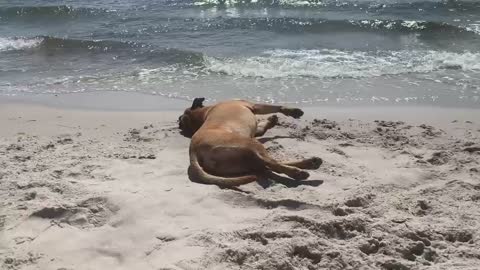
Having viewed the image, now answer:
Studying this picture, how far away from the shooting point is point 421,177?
15.3 ft

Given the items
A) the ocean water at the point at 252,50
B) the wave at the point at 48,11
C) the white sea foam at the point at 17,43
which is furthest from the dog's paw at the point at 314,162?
the wave at the point at 48,11

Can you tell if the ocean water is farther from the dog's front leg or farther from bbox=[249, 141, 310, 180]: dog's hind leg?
bbox=[249, 141, 310, 180]: dog's hind leg

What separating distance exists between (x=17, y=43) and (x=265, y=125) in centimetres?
787

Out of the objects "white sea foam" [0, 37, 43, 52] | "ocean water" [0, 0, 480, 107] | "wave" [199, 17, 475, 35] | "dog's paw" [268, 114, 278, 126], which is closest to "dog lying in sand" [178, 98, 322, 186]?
"dog's paw" [268, 114, 278, 126]

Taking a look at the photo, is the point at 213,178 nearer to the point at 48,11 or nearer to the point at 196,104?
the point at 196,104

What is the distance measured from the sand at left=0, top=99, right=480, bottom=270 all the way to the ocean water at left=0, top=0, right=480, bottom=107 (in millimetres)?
1698

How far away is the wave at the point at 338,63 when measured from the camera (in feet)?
27.8

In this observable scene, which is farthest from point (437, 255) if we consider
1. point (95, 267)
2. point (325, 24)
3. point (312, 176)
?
point (325, 24)

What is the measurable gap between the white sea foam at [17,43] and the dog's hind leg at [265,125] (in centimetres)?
732

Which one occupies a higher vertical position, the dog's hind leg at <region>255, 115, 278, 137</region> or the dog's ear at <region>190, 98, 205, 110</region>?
the dog's ear at <region>190, 98, 205, 110</region>

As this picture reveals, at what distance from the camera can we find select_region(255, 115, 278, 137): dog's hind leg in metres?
5.84

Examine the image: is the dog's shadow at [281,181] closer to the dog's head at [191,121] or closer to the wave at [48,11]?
the dog's head at [191,121]

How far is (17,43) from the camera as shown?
11.8m

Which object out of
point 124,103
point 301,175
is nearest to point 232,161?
point 301,175
